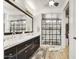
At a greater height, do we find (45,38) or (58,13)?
(58,13)

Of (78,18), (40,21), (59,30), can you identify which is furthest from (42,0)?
(78,18)

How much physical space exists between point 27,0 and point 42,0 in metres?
0.84

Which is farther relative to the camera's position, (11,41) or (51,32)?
(51,32)

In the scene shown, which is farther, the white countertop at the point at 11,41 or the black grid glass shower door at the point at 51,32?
the black grid glass shower door at the point at 51,32

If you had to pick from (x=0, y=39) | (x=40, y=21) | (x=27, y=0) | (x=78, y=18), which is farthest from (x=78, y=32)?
(x=40, y=21)

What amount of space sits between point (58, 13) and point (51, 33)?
5.07 feet

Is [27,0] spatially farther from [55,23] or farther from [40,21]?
[55,23]

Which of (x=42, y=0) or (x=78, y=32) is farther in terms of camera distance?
(x=42, y=0)

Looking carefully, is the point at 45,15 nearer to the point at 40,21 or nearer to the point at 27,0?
the point at 40,21

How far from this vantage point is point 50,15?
9.37 metres

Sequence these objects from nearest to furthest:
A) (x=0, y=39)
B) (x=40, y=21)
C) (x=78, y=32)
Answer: (x=0, y=39), (x=78, y=32), (x=40, y=21)

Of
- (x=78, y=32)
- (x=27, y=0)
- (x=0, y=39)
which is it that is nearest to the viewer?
(x=0, y=39)

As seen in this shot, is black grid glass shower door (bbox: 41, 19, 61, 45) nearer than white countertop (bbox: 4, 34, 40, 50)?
No

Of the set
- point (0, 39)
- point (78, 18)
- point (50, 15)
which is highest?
point (50, 15)
